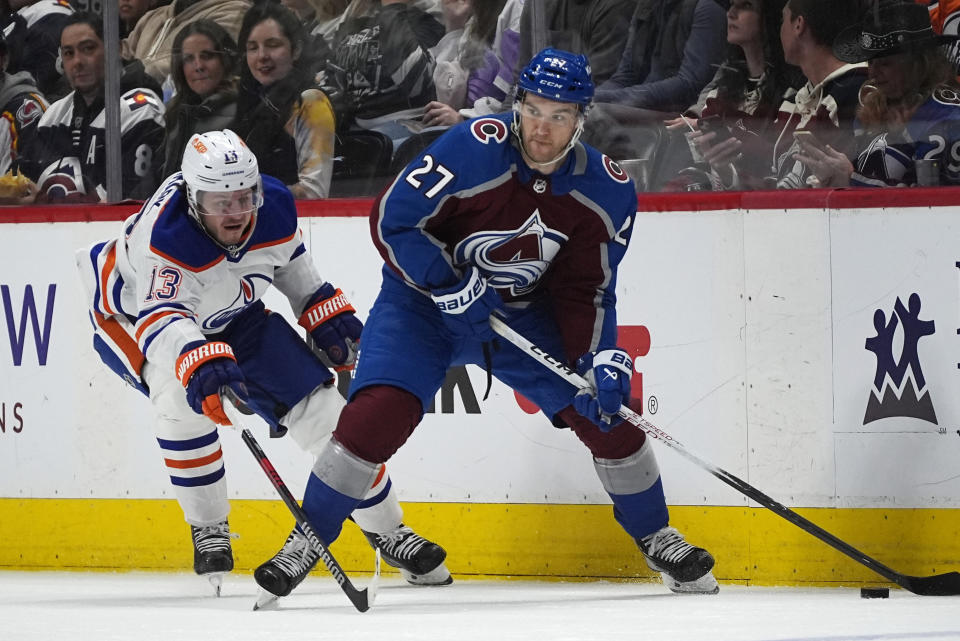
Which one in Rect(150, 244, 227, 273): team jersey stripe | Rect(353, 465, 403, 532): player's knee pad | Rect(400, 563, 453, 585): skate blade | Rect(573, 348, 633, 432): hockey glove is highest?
Rect(150, 244, 227, 273): team jersey stripe

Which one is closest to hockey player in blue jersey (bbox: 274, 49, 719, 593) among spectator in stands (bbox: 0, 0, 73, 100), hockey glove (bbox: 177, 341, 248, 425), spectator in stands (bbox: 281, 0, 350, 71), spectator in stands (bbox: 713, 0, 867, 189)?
hockey glove (bbox: 177, 341, 248, 425)

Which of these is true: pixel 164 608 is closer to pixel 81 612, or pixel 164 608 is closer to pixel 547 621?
pixel 81 612

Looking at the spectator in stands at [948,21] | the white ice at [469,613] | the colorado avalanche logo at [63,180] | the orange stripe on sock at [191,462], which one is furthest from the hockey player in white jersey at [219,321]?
the spectator in stands at [948,21]

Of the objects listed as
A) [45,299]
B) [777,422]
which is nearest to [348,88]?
[45,299]

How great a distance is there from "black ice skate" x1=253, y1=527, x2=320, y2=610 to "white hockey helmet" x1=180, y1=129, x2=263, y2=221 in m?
0.84

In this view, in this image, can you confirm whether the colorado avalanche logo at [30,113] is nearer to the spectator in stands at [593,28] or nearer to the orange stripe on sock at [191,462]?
the orange stripe on sock at [191,462]

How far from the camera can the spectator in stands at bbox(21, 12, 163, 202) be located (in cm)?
471

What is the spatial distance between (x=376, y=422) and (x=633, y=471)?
0.66 meters

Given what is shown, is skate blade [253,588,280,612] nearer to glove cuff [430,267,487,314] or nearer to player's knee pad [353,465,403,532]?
player's knee pad [353,465,403,532]

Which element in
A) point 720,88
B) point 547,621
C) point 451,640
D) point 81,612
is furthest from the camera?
point 720,88

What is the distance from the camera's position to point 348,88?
4.54 metres

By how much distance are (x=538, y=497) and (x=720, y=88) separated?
4.02 ft

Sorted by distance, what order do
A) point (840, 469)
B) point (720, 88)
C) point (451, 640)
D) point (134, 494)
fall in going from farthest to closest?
point (134, 494)
point (720, 88)
point (840, 469)
point (451, 640)

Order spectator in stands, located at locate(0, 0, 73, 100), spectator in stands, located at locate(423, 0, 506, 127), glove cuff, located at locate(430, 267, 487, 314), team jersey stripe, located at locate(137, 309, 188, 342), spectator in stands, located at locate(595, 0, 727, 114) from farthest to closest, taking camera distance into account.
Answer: spectator in stands, located at locate(0, 0, 73, 100) < spectator in stands, located at locate(423, 0, 506, 127) < spectator in stands, located at locate(595, 0, 727, 114) < team jersey stripe, located at locate(137, 309, 188, 342) < glove cuff, located at locate(430, 267, 487, 314)
